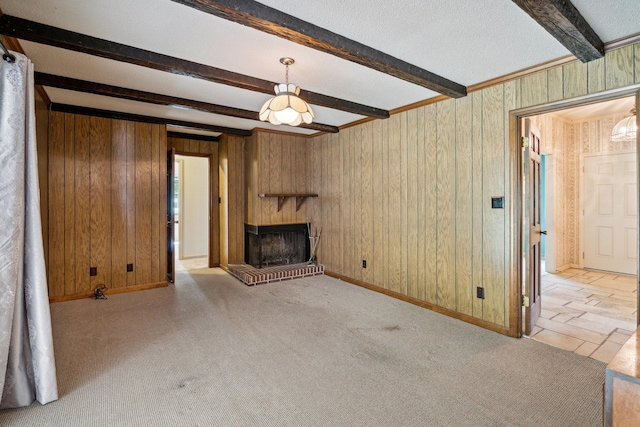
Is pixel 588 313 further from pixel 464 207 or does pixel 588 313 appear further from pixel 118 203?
pixel 118 203

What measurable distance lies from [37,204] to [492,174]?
12.1ft

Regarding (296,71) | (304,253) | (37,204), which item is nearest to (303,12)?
(296,71)

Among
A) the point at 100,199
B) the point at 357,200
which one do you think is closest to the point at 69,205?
the point at 100,199

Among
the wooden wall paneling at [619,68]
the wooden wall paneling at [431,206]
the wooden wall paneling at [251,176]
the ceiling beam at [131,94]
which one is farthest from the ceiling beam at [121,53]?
the wooden wall paneling at [619,68]

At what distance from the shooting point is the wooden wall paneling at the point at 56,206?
12.8ft

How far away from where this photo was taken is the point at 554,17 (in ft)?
6.09

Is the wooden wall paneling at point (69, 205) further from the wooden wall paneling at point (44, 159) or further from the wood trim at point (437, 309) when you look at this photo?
the wood trim at point (437, 309)

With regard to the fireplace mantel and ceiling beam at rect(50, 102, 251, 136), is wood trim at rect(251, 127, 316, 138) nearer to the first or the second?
ceiling beam at rect(50, 102, 251, 136)

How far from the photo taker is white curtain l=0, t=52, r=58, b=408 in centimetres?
182

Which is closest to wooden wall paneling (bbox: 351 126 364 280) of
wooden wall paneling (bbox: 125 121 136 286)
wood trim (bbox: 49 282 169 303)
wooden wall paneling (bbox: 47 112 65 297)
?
wood trim (bbox: 49 282 169 303)

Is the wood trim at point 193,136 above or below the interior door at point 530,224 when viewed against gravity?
above

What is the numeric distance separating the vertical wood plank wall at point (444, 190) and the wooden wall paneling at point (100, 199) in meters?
3.29

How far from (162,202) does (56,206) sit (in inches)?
47.6

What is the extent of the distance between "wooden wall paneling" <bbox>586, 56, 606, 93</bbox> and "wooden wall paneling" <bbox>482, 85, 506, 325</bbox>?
650 mm
